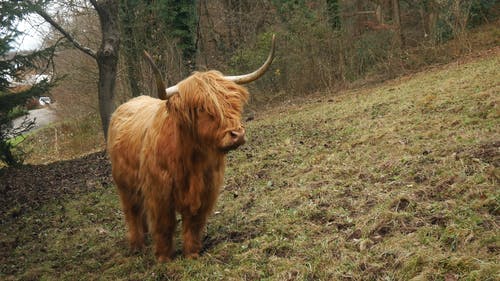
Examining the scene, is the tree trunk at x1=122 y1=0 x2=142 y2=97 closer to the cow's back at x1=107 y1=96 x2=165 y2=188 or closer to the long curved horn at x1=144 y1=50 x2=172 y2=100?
the cow's back at x1=107 y1=96 x2=165 y2=188

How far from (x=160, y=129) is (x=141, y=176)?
53cm

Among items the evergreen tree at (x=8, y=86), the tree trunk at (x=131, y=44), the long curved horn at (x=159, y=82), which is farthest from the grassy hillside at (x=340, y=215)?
the tree trunk at (x=131, y=44)

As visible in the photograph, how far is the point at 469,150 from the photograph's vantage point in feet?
16.4

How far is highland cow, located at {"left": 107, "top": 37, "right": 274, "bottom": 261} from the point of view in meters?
3.79

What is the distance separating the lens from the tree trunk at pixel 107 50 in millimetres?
10984

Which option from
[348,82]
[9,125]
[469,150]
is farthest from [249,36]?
[469,150]

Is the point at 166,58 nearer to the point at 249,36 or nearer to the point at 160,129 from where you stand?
the point at 249,36

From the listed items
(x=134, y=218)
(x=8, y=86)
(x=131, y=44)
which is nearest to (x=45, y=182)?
(x=8, y=86)

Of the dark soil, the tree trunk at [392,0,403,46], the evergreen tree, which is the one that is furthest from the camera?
the tree trunk at [392,0,403,46]

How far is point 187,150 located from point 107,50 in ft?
25.8

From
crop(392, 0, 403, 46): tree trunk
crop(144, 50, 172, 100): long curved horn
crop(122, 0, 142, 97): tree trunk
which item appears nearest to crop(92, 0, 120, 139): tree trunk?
crop(122, 0, 142, 97): tree trunk

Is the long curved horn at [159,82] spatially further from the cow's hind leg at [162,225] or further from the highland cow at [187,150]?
the cow's hind leg at [162,225]

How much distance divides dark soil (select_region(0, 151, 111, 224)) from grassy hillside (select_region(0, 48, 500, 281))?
0.30m

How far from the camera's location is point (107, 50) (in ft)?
36.3
